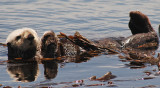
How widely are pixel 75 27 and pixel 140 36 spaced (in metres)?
2.99

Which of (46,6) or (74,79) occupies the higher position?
(46,6)

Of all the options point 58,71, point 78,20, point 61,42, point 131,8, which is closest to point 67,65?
point 58,71

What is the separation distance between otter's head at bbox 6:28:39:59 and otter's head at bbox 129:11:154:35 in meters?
2.32

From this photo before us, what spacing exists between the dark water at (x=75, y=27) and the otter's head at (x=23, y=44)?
0.35m

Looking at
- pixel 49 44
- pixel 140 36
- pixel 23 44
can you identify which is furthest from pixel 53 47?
pixel 140 36

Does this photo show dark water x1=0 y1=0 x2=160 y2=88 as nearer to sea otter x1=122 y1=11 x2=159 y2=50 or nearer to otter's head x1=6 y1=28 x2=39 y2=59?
otter's head x1=6 y1=28 x2=39 y2=59

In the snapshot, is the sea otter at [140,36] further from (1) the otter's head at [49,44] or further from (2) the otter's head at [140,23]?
(1) the otter's head at [49,44]

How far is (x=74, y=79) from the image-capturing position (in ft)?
15.5

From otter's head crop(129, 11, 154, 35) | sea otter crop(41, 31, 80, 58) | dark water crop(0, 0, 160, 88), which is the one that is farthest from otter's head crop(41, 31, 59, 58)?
otter's head crop(129, 11, 154, 35)

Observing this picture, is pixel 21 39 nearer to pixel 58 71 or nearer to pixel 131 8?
pixel 58 71

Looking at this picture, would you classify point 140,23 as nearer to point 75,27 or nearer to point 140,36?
point 140,36

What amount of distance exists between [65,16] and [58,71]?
19.1 ft

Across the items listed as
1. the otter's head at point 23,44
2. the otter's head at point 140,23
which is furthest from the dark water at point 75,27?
the otter's head at point 140,23

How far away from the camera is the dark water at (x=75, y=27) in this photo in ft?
15.5
